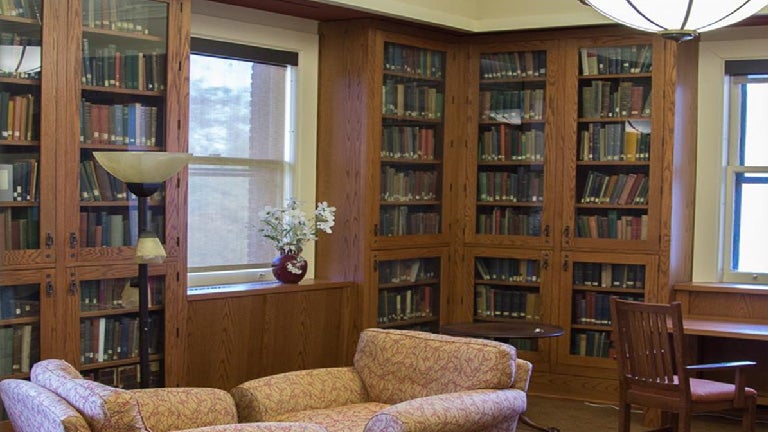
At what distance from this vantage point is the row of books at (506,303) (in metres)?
A: 6.96

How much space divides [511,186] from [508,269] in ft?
1.93

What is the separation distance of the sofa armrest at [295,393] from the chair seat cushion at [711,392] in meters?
1.71

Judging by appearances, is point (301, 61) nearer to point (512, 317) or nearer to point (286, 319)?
point (286, 319)

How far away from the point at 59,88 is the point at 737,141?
176 inches

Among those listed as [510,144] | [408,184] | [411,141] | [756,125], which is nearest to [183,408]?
[408,184]

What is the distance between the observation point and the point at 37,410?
330cm

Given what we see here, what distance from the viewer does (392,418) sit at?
3842 mm

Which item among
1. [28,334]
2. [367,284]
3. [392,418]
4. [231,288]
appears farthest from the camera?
[367,284]

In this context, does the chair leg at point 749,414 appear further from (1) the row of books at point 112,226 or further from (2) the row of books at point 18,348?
(2) the row of books at point 18,348

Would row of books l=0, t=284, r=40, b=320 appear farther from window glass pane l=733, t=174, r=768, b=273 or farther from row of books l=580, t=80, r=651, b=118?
window glass pane l=733, t=174, r=768, b=273

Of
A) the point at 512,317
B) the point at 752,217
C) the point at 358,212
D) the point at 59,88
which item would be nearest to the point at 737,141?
the point at 752,217

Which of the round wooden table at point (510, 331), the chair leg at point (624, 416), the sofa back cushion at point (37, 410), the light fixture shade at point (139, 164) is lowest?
the chair leg at point (624, 416)

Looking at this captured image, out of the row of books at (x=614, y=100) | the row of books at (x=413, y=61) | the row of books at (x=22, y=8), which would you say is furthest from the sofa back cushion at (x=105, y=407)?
the row of books at (x=614, y=100)

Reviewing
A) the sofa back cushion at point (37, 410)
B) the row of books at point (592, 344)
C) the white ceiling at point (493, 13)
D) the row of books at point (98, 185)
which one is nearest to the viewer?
the sofa back cushion at point (37, 410)
